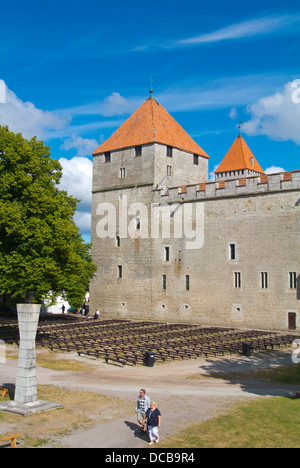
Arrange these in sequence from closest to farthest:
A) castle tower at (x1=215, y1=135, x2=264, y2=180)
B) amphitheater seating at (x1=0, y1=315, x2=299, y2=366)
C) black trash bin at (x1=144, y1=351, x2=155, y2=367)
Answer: black trash bin at (x1=144, y1=351, x2=155, y2=367), amphitheater seating at (x1=0, y1=315, x2=299, y2=366), castle tower at (x1=215, y1=135, x2=264, y2=180)

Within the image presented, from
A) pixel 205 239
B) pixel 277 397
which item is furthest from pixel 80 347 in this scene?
pixel 205 239

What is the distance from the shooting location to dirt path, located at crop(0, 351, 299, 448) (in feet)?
35.5

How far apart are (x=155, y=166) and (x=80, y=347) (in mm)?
20088

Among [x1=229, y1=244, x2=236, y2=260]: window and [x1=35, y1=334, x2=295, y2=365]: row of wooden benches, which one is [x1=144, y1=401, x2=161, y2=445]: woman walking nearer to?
[x1=35, y1=334, x2=295, y2=365]: row of wooden benches

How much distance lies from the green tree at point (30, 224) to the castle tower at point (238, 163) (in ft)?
120

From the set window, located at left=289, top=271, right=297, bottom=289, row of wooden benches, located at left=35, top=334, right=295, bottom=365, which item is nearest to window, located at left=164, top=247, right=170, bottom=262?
window, located at left=289, top=271, right=297, bottom=289

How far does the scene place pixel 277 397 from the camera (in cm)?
1441

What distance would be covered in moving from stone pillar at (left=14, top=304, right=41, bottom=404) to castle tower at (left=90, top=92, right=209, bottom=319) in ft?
80.4

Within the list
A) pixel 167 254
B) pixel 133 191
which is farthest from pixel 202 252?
pixel 133 191
